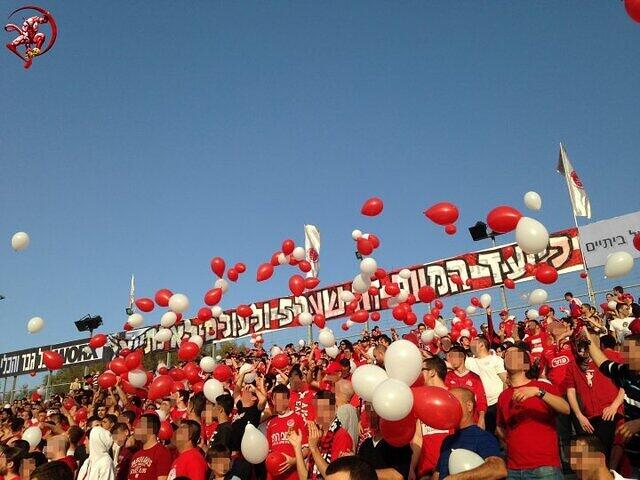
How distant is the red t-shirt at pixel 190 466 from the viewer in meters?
4.60

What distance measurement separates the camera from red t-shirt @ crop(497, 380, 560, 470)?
3704 millimetres

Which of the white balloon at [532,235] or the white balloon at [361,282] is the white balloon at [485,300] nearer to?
the white balloon at [361,282]

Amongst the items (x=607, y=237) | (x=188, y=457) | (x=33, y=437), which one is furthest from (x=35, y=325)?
(x=607, y=237)

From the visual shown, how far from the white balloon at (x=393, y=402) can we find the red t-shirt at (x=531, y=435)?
1142mm

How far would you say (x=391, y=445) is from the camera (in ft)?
12.7

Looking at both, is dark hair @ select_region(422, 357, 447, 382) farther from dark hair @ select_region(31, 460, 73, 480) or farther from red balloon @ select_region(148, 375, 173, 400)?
red balloon @ select_region(148, 375, 173, 400)

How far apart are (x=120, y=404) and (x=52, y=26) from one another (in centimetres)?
579

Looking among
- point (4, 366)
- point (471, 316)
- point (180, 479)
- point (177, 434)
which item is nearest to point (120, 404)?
point (177, 434)

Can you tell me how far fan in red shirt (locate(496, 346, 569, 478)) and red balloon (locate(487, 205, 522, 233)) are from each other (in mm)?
1702

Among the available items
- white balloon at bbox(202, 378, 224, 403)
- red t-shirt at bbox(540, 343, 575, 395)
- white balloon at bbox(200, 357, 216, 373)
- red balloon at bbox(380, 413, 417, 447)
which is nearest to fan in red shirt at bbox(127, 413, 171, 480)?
white balloon at bbox(202, 378, 224, 403)

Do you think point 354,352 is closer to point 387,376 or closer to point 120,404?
point 120,404

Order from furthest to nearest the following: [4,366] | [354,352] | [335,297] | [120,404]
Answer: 1. [4,366]
2. [335,297]
3. [354,352]
4. [120,404]

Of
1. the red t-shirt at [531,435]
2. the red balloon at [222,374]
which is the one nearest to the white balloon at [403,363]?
the red t-shirt at [531,435]

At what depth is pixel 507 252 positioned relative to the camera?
13.8m
